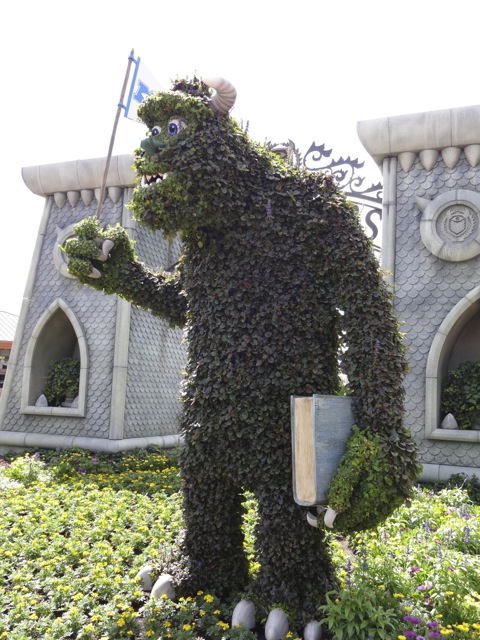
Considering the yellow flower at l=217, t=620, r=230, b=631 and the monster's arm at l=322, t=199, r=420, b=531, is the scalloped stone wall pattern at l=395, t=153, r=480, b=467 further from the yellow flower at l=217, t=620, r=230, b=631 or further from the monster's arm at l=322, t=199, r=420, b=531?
the yellow flower at l=217, t=620, r=230, b=631

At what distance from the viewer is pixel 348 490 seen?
246cm

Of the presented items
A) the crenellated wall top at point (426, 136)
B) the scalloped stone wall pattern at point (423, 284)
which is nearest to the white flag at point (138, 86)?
the crenellated wall top at point (426, 136)

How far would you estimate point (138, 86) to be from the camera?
690cm

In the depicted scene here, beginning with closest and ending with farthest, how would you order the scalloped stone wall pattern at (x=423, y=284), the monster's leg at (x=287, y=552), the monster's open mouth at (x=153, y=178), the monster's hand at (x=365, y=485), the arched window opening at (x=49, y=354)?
the monster's hand at (x=365, y=485) < the monster's leg at (x=287, y=552) < the monster's open mouth at (x=153, y=178) < the scalloped stone wall pattern at (x=423, y=284) < the arched window opening at (x=49, y=354)

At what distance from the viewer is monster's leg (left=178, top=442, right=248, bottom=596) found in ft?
10.1

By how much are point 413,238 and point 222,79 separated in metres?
4.53

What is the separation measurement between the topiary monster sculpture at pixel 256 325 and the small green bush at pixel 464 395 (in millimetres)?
4060

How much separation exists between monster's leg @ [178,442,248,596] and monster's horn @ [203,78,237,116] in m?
1.96

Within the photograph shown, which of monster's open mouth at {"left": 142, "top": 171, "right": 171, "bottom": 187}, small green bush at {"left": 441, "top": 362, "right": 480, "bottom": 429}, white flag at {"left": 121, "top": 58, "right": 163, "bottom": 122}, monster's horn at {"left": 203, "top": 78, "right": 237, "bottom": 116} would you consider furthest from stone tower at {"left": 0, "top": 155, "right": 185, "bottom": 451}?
monster's horn at {"left": 203, "top": 78, "right": 237, "bottom": 116}

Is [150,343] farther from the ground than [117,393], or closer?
farther from the ground

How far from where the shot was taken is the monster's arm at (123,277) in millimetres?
3646

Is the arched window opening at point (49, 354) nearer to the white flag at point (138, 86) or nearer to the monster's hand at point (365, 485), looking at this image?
the white flag at point (138, 86)

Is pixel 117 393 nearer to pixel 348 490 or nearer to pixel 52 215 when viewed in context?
pixel 52 215

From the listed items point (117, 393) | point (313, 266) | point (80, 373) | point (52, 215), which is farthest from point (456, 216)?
point (52, 215)
